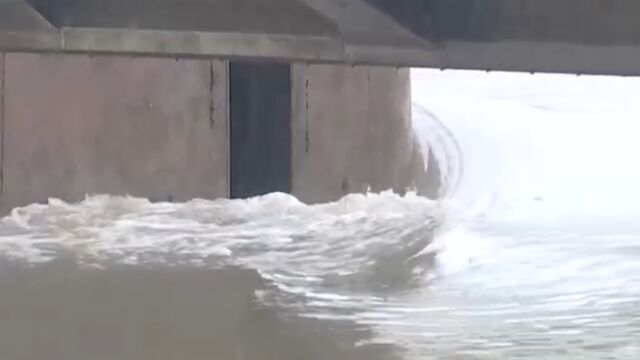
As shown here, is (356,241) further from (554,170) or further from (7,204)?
(7,204)

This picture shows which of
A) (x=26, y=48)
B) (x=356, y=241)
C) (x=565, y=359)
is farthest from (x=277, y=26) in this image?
(x=565, y=359)

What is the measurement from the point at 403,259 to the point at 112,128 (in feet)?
2.58

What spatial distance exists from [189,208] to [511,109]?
2.86ft

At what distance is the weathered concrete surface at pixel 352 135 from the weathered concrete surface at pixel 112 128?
0.20m

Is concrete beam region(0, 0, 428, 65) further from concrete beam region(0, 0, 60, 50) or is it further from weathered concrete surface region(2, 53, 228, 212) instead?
weathered concrete surface region(2, 53, 228, 212)

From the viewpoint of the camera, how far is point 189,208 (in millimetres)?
2219

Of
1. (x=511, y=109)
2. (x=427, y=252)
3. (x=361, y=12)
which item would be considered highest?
(x=361, y=12)

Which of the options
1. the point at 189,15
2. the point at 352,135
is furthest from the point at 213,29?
the point at 352,135

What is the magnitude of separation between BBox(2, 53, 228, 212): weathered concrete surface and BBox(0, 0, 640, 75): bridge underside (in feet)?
1.61

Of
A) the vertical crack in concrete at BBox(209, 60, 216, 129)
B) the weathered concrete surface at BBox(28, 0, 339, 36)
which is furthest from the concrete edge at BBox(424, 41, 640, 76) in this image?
the vertical crack in concrete at BBox(209, 60, 216, 129)

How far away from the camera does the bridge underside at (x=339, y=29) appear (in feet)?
5.42

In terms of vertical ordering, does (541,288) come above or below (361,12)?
below

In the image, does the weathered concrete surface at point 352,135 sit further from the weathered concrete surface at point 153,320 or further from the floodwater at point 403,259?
the weathered concrete surface at point 153,320

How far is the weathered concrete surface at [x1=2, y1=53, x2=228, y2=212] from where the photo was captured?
219cm
